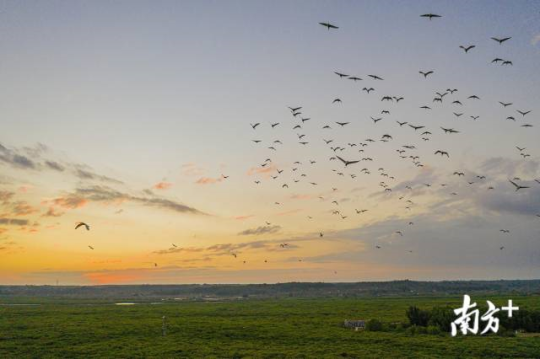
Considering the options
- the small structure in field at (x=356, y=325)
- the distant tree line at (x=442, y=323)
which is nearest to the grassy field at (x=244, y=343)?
the small structure in field at (x=356, y=325)

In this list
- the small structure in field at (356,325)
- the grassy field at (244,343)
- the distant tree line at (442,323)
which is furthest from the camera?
the small structure in field at (356,325)

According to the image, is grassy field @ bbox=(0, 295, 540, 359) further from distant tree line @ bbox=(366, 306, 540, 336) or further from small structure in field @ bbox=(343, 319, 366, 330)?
distant tree line @ bbox=(366, 306, 540, 336)

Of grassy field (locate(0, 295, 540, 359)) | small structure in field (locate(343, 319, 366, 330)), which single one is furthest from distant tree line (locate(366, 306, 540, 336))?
grassy field (locate(0, 295, 540, 359))

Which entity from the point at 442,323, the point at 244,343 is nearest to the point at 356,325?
the point at 442,323

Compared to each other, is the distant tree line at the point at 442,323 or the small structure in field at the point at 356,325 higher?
the distant tree line at the point at 442,323

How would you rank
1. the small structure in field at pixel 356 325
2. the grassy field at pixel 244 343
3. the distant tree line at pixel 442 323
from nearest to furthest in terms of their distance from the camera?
the grassy field at pixel 244 343 < the distant tree line at pixel 442 323 < the small structure in field at pixel 356 325

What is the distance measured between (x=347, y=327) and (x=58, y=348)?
157 ft

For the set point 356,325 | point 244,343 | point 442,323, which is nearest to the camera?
point 244,343

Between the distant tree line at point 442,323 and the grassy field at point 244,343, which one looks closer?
the grassy field at point 244,343

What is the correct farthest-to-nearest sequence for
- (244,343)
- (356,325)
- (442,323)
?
(356,325), (442,323), (244,343)

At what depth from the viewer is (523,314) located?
258ft

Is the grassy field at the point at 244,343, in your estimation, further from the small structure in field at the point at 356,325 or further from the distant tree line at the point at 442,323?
the distant tree line at the point at 442,323

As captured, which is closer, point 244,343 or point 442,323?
point 244,343

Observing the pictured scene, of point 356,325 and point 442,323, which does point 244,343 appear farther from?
point 442,323
